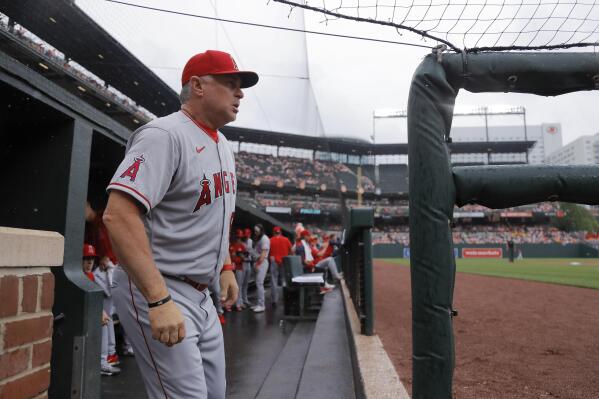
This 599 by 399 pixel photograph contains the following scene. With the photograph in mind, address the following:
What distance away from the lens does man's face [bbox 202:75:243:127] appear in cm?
163

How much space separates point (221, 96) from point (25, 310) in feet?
3.23

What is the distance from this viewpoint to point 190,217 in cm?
148

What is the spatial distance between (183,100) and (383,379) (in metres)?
1.80

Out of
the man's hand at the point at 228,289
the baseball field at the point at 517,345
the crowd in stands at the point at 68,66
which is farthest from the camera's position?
the crowd in stands at the point at 68,66

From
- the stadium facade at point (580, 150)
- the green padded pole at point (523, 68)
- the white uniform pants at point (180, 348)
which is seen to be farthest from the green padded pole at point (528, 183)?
the stadium facade at point (580, 150)

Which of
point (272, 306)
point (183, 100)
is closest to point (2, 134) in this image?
point (183, 100)

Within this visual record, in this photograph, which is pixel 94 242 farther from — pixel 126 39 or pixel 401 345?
pixel 126 39

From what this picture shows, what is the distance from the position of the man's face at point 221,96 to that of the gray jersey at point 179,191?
3.9 inches

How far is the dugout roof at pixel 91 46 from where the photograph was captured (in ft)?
30.9

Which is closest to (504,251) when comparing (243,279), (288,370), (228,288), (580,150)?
(243,279)

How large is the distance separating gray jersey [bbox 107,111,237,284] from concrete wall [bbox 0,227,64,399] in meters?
0.34

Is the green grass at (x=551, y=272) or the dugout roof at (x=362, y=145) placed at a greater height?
the dugout roof at (x=362, y=145)

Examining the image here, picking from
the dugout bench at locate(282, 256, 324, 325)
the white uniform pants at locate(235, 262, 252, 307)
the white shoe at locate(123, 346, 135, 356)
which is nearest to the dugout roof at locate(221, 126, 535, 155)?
the white uniform pants at locate(235, 262, 252, 307)

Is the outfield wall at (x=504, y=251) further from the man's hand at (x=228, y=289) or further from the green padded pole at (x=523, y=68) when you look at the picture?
the green padded pole at (x=523, y=68)
